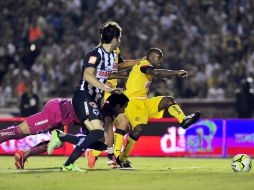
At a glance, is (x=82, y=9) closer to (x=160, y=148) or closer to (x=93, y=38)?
(x=93, y=38)

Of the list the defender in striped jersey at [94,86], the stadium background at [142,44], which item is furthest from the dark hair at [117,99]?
the stadium background at [142,44]

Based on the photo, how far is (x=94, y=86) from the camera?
12.0 metres

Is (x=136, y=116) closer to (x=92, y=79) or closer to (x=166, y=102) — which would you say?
(x=166, y=102)

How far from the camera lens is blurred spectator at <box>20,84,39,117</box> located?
22.7 meters

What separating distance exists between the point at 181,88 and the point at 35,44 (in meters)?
5.01

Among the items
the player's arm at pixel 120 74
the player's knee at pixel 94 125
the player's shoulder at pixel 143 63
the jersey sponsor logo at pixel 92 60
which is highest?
the player's shoulder at pixel 143 63

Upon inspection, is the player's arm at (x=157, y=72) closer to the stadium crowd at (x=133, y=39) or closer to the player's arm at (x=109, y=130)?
the player's arm at (x=109, y=130)

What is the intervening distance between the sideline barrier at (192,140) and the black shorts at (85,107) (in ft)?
22.9

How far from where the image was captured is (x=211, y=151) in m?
19.1

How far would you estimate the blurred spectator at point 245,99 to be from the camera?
2280 centimetres

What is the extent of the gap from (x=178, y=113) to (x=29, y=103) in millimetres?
9716

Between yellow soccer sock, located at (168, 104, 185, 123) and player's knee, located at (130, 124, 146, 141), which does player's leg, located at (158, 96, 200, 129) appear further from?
player's knee, located at (130, 124, 146, 141)

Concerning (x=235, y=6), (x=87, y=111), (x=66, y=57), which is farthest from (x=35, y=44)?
(x=87, y=111)

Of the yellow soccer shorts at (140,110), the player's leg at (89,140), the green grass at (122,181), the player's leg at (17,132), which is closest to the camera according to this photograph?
the green grass at (122,181)
